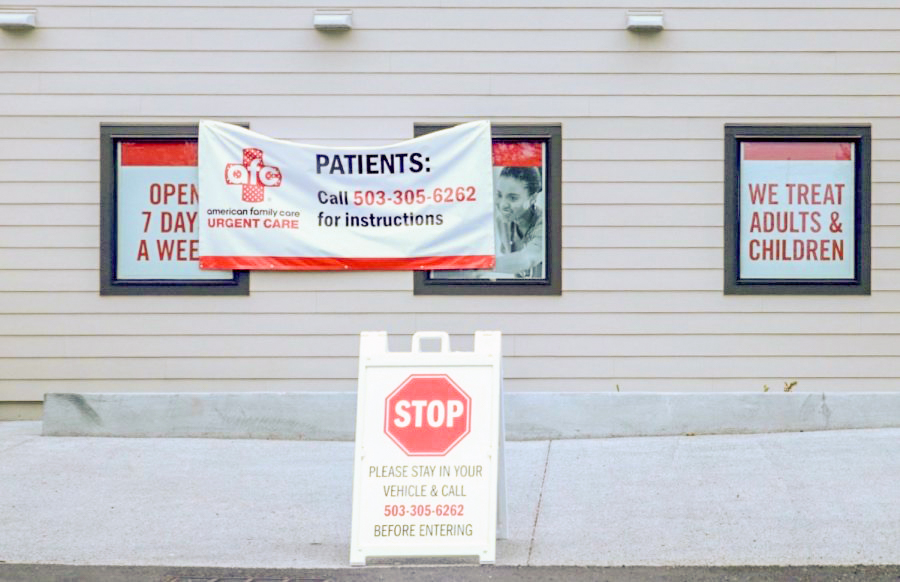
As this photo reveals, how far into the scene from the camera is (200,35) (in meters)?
10.1

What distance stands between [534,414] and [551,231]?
153 centimetres

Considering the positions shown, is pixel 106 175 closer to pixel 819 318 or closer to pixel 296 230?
pixel 296 230

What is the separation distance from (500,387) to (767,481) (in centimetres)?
258

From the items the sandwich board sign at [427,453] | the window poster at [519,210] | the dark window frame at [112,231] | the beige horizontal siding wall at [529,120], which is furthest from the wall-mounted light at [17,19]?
the sandwich board sign at [427,453]

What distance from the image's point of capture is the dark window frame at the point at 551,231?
1008cm

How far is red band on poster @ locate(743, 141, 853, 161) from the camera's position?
33.2 feet

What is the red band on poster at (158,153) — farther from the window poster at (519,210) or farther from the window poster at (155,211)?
the window poster at (519,210)

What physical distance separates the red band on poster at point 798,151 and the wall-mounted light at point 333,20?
346cm

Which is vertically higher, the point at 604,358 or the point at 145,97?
the point at 145,97

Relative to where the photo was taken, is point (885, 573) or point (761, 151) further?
point (761, 151)

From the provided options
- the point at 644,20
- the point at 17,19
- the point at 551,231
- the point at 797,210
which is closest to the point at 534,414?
the point at 551,231

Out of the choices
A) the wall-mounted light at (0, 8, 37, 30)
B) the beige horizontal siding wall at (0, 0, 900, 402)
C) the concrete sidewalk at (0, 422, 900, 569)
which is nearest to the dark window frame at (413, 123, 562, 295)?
the beige horizontal siding wall at (0, 0, 900, 402)

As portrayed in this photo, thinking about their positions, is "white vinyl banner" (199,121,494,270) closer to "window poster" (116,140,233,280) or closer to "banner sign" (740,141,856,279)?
"window poster" (116,140,233,280)

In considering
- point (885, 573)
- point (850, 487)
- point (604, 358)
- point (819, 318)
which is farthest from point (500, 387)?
point (819, 318)
